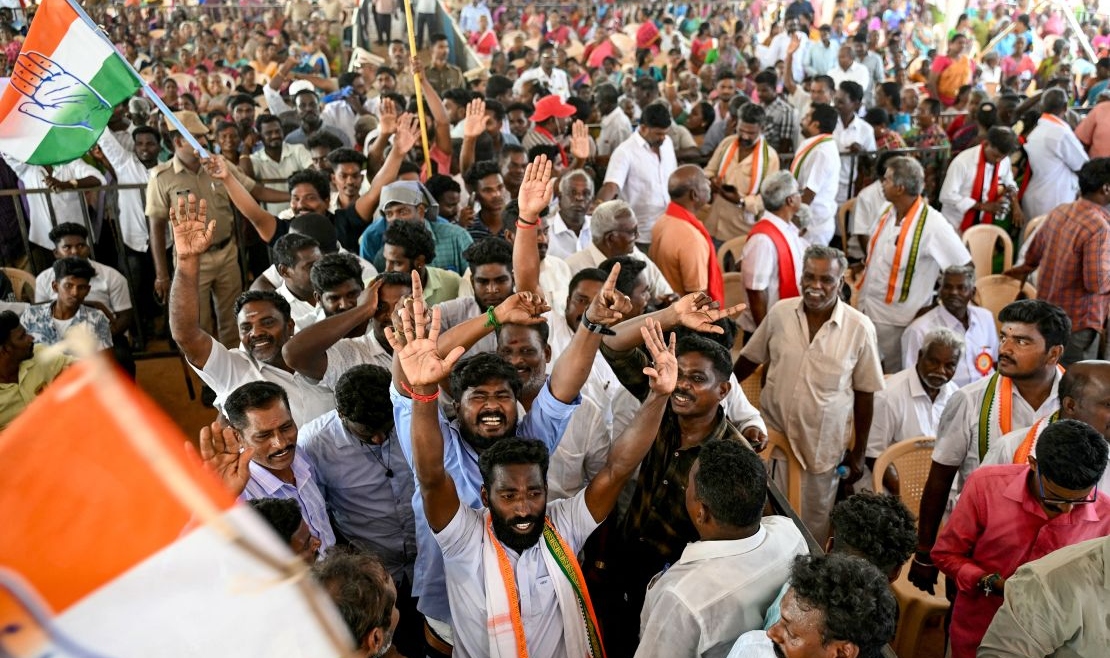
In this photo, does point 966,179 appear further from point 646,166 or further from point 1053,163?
point 646,166

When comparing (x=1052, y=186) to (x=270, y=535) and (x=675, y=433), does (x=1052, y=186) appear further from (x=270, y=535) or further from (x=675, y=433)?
(x=270, y=535)

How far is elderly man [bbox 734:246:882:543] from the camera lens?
386 cm

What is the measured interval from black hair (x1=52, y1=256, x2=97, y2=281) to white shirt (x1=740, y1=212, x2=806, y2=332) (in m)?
3.86

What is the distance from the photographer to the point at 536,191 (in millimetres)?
3547

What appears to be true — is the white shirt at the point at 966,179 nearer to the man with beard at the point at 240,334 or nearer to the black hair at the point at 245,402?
the man with beard at the point at 240,334

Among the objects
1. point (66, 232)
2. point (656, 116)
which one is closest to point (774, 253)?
point (656, 116)

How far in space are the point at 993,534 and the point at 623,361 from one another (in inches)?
56.1

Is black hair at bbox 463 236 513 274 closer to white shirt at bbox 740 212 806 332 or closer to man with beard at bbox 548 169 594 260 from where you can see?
man with beard at bbox 548 169 594 260

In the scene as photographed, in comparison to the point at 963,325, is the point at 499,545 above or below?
above

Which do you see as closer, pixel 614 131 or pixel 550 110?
pixel 550 110

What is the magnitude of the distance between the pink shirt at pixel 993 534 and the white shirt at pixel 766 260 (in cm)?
232

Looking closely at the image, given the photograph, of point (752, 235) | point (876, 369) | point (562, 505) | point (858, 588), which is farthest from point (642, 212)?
point (858, 588)

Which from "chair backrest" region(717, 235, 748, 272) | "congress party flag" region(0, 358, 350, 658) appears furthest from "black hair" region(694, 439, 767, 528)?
"chair backrest" region(717, 235, 748, 272)

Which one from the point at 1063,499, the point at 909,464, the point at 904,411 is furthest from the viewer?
the point at 904,411
